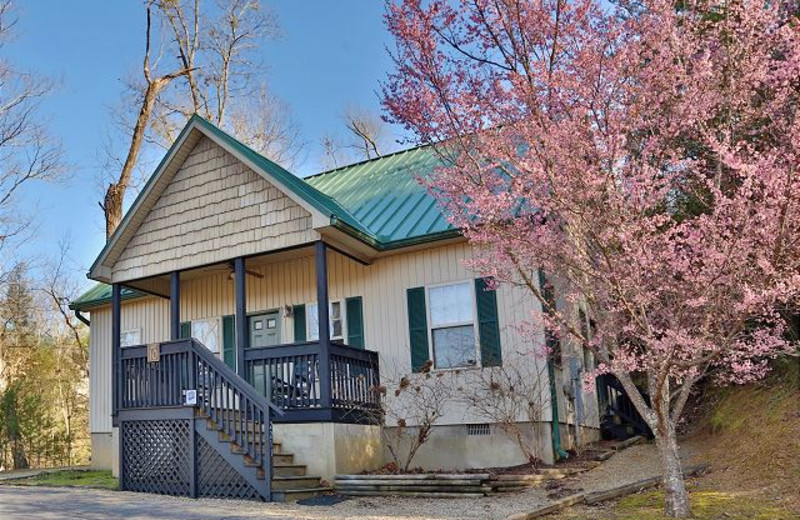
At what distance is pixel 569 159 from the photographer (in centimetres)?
664

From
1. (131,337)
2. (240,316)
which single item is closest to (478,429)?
(240,316)

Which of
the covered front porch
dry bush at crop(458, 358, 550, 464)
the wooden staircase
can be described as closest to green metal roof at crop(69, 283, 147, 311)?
the covered front porch

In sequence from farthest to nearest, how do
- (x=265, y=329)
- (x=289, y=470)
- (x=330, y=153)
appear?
(x=330, y=153)
(x=265, y=329)
(x=289, y=470)

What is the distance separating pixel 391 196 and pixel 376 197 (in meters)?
0.37

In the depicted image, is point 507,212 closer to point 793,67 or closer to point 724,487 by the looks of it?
point 793,67

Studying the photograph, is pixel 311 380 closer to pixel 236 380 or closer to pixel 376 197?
pixel 236 380

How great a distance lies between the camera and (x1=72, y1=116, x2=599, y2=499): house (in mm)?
10328

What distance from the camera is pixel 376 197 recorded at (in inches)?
531

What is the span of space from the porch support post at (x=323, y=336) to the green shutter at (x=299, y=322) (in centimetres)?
214

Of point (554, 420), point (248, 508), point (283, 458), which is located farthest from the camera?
point (554, 420)

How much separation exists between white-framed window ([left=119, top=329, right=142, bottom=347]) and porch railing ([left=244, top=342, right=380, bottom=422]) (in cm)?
567

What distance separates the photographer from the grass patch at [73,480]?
12156 mm

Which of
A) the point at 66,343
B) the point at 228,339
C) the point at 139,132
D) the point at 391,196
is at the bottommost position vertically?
the point at 228,339

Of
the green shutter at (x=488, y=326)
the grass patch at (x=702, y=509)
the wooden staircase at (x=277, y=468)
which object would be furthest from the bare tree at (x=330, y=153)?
the grass patch at (x=702, y=509)
